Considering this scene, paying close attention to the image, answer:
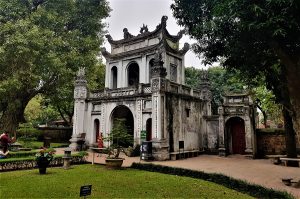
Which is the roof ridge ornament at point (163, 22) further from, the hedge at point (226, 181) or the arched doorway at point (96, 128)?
the hedge at point (226, 181)

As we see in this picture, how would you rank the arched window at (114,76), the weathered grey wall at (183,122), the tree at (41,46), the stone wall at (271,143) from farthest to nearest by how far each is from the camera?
the arched window at (114,76)
the tree at (41,46)
the stone wall at (271,143)
the weathered grey wall at (183,122)

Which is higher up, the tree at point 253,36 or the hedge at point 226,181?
the tree at point 253,36

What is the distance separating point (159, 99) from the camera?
16938 millimetres

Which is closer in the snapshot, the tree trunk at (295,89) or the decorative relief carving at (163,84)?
the tree trunk at (295,89)

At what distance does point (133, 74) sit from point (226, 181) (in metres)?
16.2

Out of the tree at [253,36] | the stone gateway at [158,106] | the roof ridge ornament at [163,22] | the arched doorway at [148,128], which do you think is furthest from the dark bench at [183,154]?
the roof ridge ornament at [163,22]

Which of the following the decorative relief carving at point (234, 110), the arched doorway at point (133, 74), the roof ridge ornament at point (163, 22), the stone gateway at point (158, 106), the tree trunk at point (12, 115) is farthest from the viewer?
the arched doorway at point (133, 74)

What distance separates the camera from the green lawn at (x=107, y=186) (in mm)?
8054

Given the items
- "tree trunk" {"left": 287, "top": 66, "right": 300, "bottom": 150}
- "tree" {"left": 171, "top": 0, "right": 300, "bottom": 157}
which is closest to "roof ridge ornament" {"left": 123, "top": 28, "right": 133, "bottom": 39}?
"tree" {"left": 171, "top": 0, "right": 300, "bottom": 157}

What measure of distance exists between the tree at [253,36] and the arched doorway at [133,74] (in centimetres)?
1130

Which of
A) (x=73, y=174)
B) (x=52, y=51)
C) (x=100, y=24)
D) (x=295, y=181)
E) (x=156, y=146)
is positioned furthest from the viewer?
(x=100, y=24)

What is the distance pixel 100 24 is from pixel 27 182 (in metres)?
20.9

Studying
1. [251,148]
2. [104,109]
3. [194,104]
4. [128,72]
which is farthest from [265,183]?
[128,72]

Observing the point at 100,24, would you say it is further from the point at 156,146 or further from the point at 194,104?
the point at 156,146
